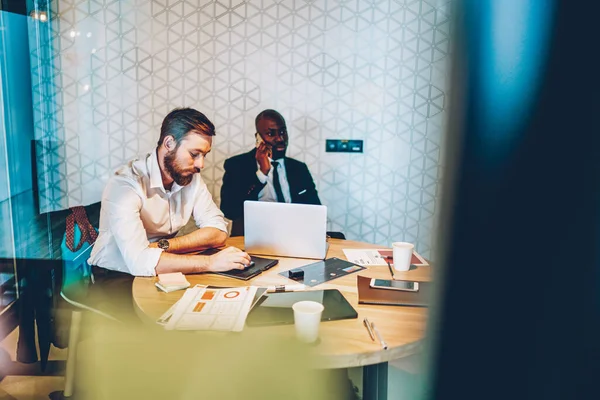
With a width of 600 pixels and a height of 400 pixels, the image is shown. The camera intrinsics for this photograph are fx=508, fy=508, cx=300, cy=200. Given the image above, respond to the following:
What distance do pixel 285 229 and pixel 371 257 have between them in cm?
35

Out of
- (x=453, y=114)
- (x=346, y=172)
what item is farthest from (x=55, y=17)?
(x=453, y=114)

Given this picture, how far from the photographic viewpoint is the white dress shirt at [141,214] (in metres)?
1.75

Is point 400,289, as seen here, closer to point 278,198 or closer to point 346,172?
point 278,198

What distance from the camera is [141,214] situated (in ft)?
6.59

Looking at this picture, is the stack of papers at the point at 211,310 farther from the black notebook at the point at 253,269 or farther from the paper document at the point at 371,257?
the paper document at the point at 371,257

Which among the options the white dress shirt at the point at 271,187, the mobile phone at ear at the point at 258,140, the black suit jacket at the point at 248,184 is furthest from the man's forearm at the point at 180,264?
the mobile phone at ear at the point at 258,140

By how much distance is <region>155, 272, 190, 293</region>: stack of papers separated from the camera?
1533mm

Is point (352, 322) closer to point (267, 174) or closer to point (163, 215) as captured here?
point (163, 215)

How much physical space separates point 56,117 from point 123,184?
1649 mm

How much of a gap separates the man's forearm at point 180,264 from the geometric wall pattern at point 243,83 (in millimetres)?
1694

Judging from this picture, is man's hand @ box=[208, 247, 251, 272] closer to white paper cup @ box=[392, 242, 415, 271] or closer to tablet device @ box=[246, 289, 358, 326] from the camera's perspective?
tablet device @ box=[246, 289, 358, 326]

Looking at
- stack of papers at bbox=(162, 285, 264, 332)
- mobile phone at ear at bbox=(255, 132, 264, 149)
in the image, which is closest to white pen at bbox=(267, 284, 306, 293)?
stack of papers at bbox=(162, 285, 264, 332)

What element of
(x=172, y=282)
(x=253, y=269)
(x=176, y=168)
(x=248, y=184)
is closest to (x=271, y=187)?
(x=248, y=184)

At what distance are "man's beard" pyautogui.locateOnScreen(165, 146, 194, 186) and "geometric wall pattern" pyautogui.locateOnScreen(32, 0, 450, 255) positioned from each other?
1.24 m
